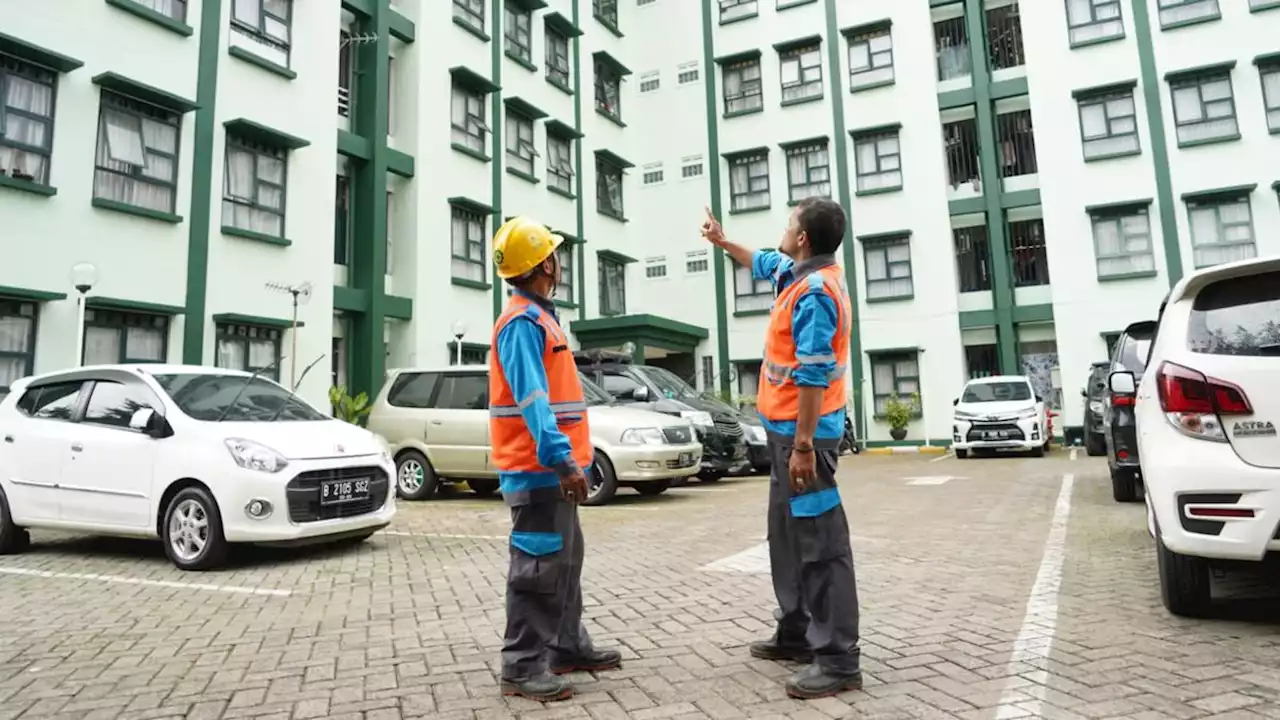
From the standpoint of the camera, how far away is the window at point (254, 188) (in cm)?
1417

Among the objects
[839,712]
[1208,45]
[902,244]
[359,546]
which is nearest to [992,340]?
[902,244]

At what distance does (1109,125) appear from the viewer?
22234 millimetres

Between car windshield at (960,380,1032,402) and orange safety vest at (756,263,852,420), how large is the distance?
55.1 ft

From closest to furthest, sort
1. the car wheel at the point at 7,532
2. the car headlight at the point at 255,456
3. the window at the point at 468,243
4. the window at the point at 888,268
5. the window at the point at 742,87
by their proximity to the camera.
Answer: the car headlight at the point at 255,456 < the car wheel at the point at 7,532 < the window at the point at 468,243 < the window at the point at 888,268 < the window at the point at 742,87

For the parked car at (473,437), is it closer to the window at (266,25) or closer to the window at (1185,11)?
the window at (266,25)

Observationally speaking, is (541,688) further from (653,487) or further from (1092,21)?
(1092,21)

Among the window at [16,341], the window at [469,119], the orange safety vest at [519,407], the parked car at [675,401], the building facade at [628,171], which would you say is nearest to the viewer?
the orange safety vest at [519,407]

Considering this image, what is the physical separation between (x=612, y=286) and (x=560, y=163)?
14.5ft

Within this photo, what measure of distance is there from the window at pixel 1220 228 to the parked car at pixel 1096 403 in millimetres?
12457

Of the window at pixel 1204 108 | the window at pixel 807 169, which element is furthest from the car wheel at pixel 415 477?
the window at pixel 1204 108

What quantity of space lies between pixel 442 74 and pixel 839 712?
18560 millimetres

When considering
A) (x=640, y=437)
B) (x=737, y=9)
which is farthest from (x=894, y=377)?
(x=640, y=437)

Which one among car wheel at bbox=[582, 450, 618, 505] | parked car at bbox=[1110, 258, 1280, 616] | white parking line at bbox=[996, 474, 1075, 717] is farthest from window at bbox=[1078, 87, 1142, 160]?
parked car at bbox=[1110, 258, 1280, 616]

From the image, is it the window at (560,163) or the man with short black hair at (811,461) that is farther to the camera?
the window at (560,163)
